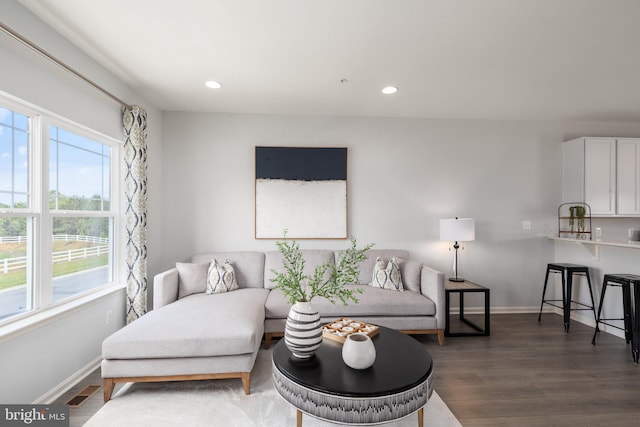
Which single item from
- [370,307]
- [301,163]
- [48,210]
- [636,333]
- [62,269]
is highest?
[301,163]

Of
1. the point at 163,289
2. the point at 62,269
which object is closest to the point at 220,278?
the point at 163,289

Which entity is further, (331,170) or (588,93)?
(331,170)

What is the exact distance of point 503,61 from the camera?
2.41 metres

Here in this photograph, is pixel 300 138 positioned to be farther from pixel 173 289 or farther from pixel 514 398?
pixel 514 398

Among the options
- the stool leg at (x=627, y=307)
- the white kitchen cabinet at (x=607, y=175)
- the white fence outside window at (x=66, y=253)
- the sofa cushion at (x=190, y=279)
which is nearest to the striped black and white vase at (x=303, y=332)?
the sofa cushion at (x=190, y=279)

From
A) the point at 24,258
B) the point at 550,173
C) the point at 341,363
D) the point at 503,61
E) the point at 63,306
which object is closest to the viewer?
the point at 341,363

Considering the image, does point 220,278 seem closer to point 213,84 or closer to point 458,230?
point 213,84

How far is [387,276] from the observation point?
318 cm

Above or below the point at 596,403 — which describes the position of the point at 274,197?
above

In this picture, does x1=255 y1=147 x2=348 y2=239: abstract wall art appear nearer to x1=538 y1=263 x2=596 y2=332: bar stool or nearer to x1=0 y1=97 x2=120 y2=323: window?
x1=0 y1=97 x2=120 y2=323: window

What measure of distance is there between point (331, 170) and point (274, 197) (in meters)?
0.81

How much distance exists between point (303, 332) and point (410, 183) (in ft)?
9.05

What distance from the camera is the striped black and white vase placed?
1644 millimetres

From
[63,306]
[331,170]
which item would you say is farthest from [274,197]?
[63,306]
